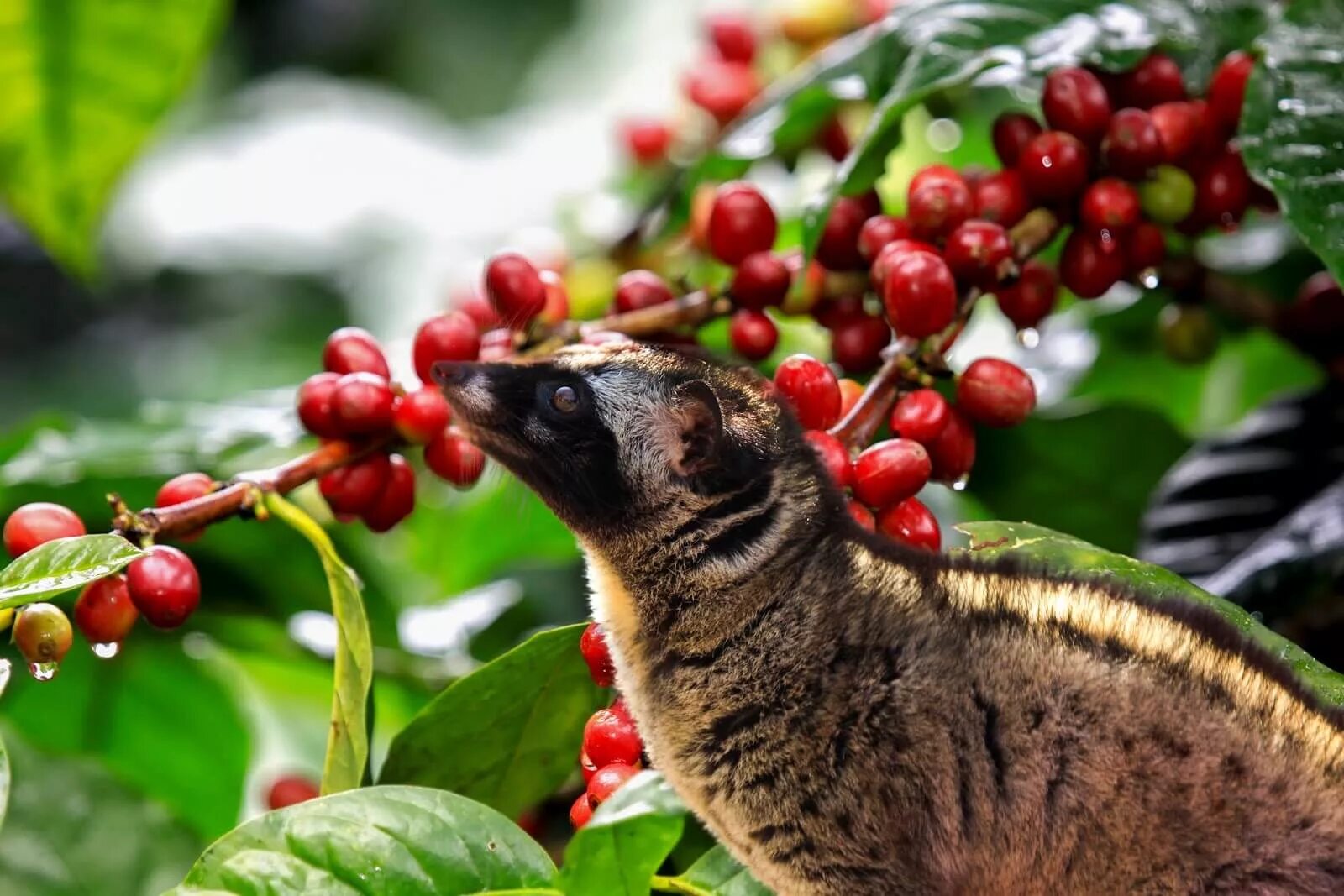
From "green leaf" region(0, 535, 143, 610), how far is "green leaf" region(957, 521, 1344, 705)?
A: 56cm

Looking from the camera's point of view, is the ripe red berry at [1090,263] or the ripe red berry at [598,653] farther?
the ripe red berry at [1090,263]

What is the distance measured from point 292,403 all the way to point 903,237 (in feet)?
2.26

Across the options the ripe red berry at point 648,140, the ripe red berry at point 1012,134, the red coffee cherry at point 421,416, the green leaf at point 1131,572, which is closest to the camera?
the green leaf at point 1131,572

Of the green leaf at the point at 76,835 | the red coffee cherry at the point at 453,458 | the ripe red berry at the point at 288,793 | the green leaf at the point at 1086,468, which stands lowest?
the ripe red berry at the point at 288,793

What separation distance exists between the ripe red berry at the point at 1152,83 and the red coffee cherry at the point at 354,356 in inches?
26.8

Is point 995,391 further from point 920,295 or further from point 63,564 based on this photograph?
point 63,564

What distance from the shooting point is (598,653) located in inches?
44.0

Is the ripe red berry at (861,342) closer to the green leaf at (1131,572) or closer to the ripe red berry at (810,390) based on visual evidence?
the ripe red berry at (810,390)

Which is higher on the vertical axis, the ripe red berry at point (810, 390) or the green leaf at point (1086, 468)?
the ripe red berry at point (810, 390)

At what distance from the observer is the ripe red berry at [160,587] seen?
1.03 metres

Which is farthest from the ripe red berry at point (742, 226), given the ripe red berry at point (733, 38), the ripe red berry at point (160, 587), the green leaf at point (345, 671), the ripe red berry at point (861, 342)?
the ripe red berry at point (733, 38)

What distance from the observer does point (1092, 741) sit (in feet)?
3.08

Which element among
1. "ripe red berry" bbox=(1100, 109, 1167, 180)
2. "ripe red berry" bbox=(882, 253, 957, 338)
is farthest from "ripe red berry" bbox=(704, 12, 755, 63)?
"ripe red berry" bbox=(882, 253, 957, 338)

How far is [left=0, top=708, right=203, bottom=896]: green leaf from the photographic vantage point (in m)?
1.32
